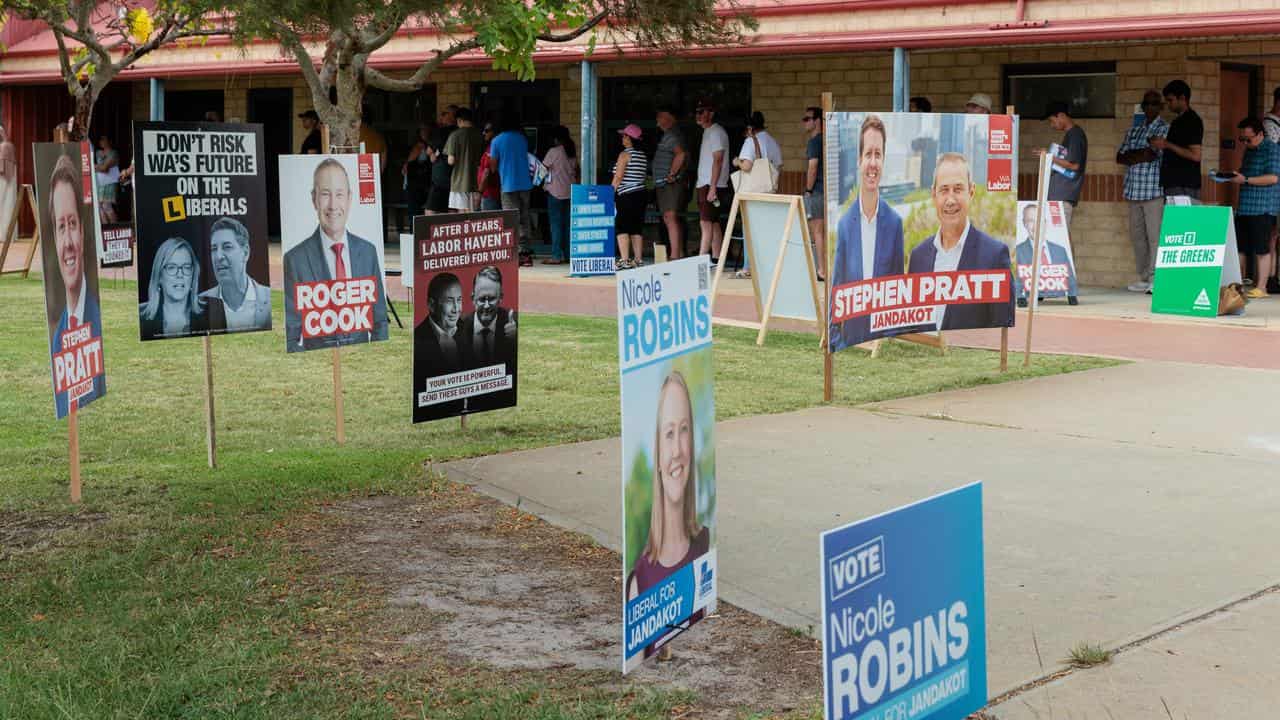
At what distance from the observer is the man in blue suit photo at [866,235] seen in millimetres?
9453

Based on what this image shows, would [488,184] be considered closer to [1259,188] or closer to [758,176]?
[758,176]

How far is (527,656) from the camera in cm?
481

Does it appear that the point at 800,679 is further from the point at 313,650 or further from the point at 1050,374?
the point at 1050,374

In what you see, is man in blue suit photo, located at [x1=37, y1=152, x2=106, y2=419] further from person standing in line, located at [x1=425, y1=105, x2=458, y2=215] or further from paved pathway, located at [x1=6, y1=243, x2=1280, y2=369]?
person standing in line, located at [x1=425, y1=105, x2=458, y2=215]

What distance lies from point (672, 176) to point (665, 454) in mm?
13833

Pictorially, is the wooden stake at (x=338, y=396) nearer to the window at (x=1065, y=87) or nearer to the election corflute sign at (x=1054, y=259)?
the election corflute sign at (x=1054, y=259)

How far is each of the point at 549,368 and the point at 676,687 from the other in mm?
6706

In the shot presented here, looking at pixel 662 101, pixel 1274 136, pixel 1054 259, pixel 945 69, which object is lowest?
pixel 1054 259

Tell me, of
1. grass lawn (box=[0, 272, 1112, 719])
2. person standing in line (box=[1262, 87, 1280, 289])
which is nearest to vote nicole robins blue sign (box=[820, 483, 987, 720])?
grass lawn (box=[0, 272, 1112, 719])

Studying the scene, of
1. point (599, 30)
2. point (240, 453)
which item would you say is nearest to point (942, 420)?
point (240, 453)

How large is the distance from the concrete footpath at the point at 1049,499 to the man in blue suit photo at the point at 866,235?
1.78 ft

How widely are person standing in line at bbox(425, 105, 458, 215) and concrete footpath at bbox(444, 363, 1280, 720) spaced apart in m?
11.9

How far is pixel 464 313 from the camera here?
8.06 meters

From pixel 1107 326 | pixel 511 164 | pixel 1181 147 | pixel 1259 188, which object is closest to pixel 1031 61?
pixel 1181 147
